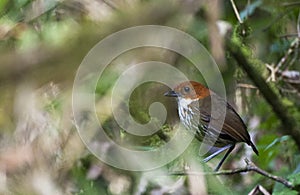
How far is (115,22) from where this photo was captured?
0.54 meters

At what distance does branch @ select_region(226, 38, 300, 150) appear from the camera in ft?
Answer: 5.56

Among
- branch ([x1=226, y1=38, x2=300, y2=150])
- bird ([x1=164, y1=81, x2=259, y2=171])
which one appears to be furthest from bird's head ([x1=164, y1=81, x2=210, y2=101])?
branch ([x1=226, y1=38, x2=300, y2=150])

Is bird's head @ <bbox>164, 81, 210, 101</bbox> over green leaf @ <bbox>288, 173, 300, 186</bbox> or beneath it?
over

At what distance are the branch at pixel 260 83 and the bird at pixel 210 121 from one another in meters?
0.63

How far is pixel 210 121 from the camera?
Answer: 3.22 ft

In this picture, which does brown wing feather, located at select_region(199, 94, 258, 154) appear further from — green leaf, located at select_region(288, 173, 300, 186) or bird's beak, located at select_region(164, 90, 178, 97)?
green leaf, located at select_region(288, 173, 300, 186)

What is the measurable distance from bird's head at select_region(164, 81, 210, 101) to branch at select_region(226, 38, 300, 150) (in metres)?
0.57

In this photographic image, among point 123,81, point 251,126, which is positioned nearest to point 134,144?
point 123,81

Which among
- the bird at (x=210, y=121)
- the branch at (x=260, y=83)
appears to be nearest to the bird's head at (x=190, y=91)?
the bird at (x=210, y=121)

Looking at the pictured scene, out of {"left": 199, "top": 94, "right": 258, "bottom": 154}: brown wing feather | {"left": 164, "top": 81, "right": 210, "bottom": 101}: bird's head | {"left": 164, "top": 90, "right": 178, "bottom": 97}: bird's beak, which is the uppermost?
{"left": 164, "top": 90, "right": 178, "bottom": 97}: bird's beak

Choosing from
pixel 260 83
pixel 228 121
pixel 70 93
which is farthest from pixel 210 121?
pixel 260 83

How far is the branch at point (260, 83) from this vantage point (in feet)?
5.56

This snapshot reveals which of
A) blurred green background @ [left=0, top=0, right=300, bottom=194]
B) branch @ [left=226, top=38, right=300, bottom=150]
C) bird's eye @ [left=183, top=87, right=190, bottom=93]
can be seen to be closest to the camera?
blurred green background @ [left=0, top=0, right=300, bottom=194]

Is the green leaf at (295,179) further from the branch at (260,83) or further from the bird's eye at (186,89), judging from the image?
the bird's eye at (186,89)
